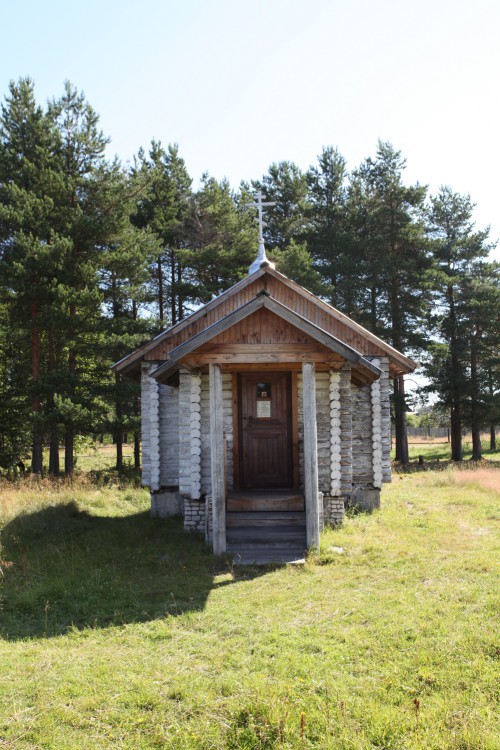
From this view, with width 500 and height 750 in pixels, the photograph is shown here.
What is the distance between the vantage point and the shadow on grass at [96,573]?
6.29 meters

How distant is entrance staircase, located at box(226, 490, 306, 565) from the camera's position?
894 cm

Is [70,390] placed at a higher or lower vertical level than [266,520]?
higher

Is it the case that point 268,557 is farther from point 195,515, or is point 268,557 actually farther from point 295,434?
point 295,434

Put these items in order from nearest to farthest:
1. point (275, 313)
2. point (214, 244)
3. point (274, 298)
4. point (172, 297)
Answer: point (275, 313), point (274, 298), point (214, 244), point (172, 297)

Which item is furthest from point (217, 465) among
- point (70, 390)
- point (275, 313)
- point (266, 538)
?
point (70, 390)

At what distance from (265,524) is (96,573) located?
339 centimetres

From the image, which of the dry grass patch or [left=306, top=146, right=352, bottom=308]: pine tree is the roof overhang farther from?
[left=306, top=146, right=352, bottom=308]: pine tree

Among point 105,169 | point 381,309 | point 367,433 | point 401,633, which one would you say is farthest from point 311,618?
point 381,309

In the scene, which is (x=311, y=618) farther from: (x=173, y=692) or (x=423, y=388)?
(x=423, y=388)

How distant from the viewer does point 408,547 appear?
28.6 feet

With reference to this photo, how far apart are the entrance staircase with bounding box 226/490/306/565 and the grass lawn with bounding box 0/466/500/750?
628 millimetres

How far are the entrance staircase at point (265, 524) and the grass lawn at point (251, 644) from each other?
24.7 inches

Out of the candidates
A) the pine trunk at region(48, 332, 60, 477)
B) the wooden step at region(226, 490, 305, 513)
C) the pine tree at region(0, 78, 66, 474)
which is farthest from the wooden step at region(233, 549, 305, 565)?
the pine trunk at region(48, 332, 60, 477)

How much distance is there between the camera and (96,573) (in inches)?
304
